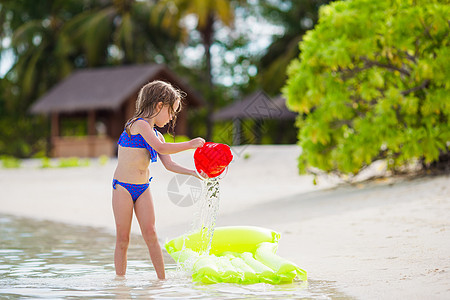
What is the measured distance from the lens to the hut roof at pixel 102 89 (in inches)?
1004

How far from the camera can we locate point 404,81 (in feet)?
33.7

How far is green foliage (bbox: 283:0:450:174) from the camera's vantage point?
9.62 meters

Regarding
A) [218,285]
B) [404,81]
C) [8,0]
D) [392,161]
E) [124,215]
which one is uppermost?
[8,0]

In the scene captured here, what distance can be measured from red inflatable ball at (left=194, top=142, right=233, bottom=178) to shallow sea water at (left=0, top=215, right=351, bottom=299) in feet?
2.87

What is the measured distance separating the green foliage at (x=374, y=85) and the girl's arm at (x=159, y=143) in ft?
17.6

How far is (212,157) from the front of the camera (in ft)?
16.6

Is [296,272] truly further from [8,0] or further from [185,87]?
[8,0]

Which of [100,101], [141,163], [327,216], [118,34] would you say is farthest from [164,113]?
[118,34]

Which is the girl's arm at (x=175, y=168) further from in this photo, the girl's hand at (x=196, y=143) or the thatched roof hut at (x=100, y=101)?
the thatched roof hut at (x=100, y=101)

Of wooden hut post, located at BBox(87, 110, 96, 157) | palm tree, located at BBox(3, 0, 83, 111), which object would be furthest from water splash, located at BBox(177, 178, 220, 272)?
palm tree, located at BBox(3, 0, 83, 111)

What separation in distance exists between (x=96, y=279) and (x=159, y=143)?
4.11 ft

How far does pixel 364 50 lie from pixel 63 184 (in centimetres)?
920

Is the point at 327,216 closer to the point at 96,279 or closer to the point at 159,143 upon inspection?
the point at 96,279

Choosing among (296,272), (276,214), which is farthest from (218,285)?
(276,214)
